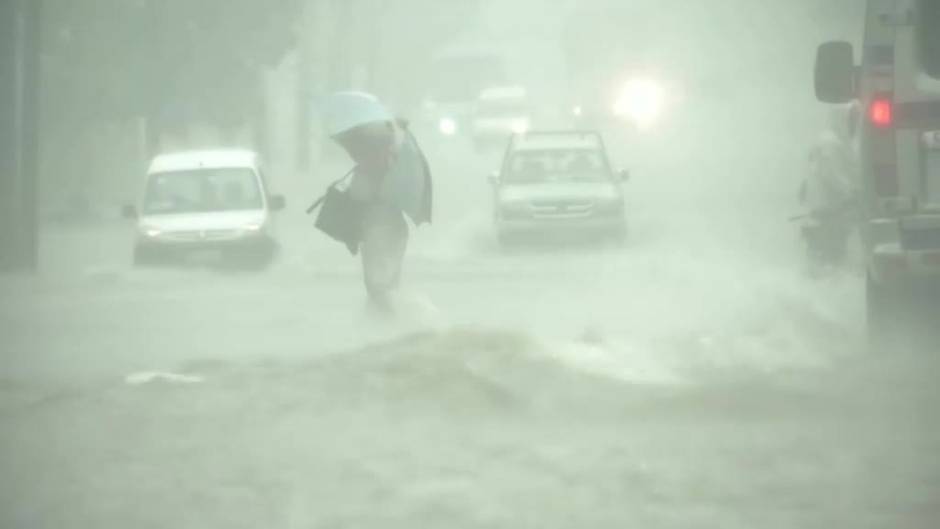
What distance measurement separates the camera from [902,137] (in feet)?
38.9

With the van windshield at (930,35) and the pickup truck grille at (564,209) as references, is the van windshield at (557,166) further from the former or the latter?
the van windshield at (930,35)

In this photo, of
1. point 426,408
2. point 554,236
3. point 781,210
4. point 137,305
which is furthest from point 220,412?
point 781,210

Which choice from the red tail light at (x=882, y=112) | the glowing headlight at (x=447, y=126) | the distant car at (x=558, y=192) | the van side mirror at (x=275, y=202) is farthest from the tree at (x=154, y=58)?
the red tail light at (x=882, y=112)

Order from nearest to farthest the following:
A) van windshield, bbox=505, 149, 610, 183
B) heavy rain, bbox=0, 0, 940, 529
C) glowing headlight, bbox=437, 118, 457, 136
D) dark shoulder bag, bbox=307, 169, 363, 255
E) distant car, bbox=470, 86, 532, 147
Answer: heavy rain, bbox=0, 0, 940, 529
dark shoulder bag, bbox=307, 169, 363, 255
van windshield, bbox=505, 149, 610, 183
distant car, bbox=470, 86, 532, 147
glowing headlight, bbox=437, 118, 457, 136

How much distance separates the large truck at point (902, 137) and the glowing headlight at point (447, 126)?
60853mm

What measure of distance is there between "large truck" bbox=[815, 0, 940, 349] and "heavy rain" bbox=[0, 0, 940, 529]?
17 millimetres

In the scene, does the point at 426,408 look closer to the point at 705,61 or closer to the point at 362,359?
the point at 362,359

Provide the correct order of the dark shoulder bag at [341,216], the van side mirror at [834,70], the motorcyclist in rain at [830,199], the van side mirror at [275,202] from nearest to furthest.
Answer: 1. the van side mirror at [834,70]
2. the dark shoulder bag at [341,216]
3. the motorcyclist in rain at [830,199]
4. the van side mirror at [275,202]

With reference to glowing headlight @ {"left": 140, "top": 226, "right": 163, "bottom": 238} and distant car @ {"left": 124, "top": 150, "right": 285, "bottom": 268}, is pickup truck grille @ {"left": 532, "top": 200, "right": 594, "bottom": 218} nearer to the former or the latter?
distant car @ {"left": 124, "top": 150, "right": 285, "bottom": 268}

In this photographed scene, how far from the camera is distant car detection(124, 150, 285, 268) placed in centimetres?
2586

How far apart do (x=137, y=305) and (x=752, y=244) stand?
1142 cm

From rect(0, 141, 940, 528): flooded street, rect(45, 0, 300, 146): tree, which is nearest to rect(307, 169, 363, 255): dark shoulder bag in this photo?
rect(0, 141, 940, 528): flooded street

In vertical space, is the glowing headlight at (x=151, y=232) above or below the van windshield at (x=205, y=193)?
below

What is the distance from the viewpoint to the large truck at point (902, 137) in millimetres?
11727
